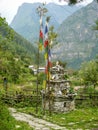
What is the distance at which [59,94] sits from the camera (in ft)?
79.7

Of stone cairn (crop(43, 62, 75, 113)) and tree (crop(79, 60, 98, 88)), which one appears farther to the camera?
tree (crop(79, 60, 98, 88))

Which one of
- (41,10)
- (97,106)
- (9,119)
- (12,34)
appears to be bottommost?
(97,106)

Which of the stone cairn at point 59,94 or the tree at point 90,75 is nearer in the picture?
the stone cairn at point 59,94

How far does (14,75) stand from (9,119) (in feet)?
120

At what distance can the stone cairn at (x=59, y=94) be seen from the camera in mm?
24125

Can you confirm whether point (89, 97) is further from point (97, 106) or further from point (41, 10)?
point (41, 10)

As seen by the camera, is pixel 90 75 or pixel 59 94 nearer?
pixel 59 94

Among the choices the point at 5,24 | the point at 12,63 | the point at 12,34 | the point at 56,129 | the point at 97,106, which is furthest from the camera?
the point at 12,63

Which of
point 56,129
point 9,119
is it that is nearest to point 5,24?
point 9,119

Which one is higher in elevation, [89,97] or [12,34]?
[12,34]

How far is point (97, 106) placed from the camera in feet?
90.0

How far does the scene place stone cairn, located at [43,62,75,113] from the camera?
24125 millimetres

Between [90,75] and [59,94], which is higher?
[90,75]

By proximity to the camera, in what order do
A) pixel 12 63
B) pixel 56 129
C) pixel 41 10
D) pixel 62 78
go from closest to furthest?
pixel 56 129 → pixel 41 10 → pixel 62 78 → pixel 12 63
